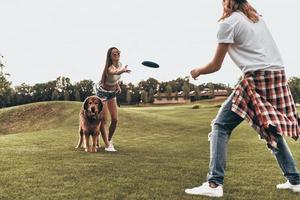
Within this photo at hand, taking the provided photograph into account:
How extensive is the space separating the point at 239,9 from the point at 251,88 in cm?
87

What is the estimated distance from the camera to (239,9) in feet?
16.1

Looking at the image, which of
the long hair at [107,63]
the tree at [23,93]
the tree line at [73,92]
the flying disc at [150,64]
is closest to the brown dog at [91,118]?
the long hair at [107,63]

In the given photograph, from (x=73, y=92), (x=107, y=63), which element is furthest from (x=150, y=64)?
(x=73, y=92)

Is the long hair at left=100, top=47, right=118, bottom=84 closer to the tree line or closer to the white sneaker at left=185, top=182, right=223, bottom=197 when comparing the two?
the white sneaker at left=185, top=182, right=223, bottom=197

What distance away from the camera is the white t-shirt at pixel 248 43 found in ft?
15.6

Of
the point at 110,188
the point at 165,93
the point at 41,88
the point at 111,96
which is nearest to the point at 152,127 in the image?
the point at 111,96

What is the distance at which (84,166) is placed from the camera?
708 centimetres

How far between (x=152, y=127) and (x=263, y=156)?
1037cm

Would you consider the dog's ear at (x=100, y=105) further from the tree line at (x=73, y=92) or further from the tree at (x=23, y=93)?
the tree at (x=23, y=93)

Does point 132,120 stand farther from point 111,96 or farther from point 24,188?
point 24,188

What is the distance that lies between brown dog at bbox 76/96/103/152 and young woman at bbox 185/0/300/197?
4907mm

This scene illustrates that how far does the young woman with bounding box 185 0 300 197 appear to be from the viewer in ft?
15.6

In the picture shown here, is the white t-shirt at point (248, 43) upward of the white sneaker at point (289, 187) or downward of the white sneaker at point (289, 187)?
upward

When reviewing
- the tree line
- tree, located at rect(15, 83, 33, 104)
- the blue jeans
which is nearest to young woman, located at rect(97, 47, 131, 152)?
the blue jeans
